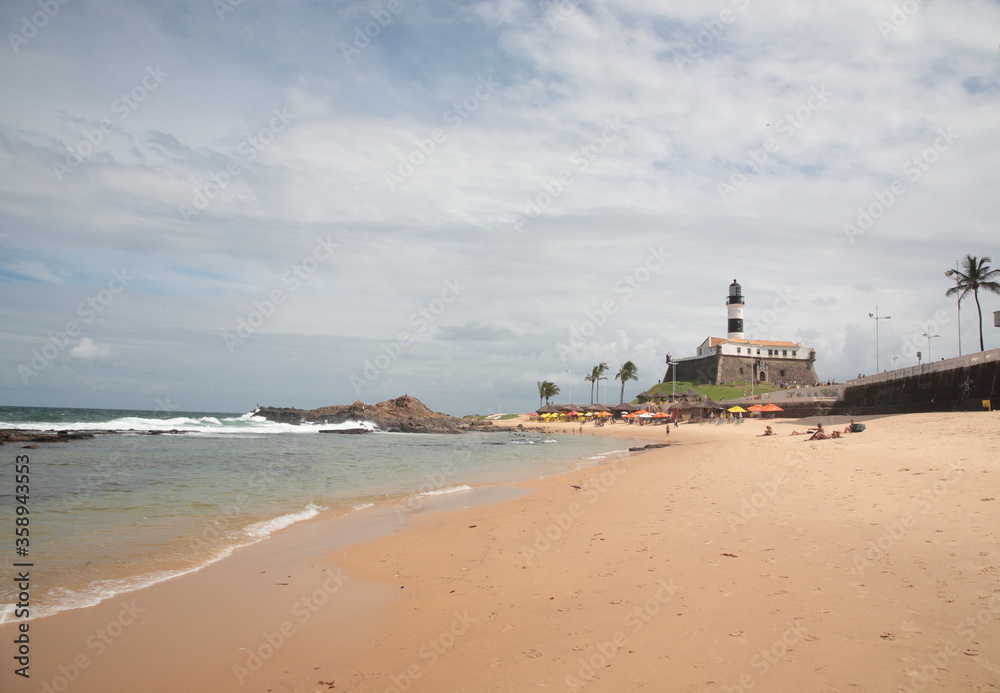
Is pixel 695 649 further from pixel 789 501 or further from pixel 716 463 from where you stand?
pixel 716 463

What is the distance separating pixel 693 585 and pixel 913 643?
2118 mm

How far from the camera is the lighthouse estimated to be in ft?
320

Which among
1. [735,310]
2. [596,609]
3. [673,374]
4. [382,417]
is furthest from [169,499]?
[735,310]

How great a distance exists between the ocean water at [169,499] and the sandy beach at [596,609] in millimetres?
927

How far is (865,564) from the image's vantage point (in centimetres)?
648

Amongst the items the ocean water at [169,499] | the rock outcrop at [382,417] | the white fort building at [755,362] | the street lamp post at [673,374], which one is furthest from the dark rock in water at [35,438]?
the white fort building at [755,362]

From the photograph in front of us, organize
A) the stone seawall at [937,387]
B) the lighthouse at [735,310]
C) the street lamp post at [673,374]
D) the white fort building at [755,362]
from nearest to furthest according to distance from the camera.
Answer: the stone seawall at [937,387], the street lamp post at [673,374], the white fort building at [755,362], the lighthouse at [735,310]

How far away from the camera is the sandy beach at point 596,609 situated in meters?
4.51

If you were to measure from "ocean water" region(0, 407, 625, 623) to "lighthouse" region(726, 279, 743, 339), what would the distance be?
7828 cm

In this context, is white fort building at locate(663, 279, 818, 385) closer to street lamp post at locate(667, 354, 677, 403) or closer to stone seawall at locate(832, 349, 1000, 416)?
street lamp post at locate(667, 354, 677, 403)

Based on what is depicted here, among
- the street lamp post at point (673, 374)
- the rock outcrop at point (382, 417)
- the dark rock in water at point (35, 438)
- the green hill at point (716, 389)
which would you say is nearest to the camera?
the dark rock in water at point (35, 438)

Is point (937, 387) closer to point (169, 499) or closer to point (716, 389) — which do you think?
point (169, 499)

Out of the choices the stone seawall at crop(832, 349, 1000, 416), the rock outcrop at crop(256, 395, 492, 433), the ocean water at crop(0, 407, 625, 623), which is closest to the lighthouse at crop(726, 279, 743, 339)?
the rock outcrop at crop(256, 395, 492, 433)

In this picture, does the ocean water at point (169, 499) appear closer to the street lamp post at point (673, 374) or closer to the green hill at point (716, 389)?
the green hill at point (716, 389)
